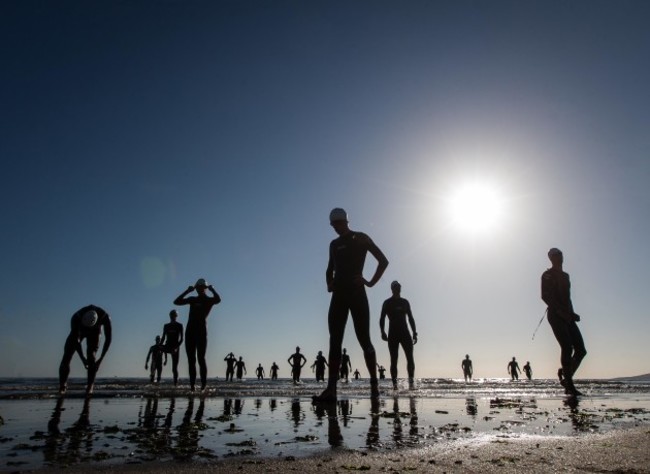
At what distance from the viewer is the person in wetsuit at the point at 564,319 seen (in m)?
8.10

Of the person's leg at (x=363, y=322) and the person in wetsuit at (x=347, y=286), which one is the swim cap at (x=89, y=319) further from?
the person's leg at (x=363, y=322)

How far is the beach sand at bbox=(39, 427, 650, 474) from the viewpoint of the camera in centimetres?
187

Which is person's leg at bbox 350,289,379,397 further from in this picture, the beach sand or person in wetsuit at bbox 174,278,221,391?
person in wetsuit at bbox 174,278,221,391

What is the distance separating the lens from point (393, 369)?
1168 centimetres

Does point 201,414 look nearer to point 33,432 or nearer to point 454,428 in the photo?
point 33,432

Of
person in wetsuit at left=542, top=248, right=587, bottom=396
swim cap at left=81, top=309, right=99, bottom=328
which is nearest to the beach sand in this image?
person in wetsuit at left=542, top=248, right=587, bottom=396

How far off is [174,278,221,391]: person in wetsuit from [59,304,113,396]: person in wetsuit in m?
1.59

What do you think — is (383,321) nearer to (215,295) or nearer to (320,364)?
(215,295)

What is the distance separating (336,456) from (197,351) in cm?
816

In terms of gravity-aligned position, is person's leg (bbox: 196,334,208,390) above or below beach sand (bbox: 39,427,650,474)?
above

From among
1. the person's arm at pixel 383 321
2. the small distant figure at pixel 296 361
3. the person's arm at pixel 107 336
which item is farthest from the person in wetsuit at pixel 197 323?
the small distant figure at pixel 296 361

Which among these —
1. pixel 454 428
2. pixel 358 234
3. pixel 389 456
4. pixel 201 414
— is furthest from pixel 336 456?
pixel 358 234

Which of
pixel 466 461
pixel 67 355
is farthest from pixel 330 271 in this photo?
pixel 67 355

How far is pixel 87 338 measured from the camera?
855 centimetres
